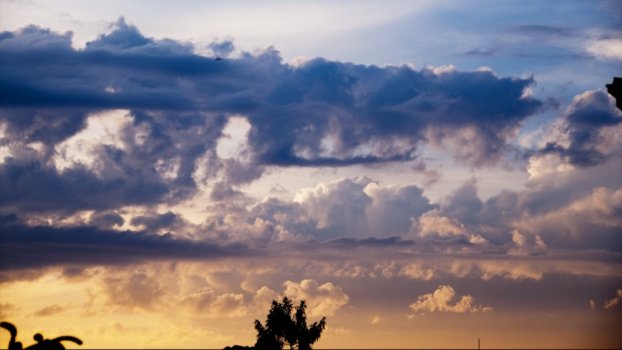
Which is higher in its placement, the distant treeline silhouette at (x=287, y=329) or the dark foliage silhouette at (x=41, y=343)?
the distant treeline silhouette at (x=287, y=329)

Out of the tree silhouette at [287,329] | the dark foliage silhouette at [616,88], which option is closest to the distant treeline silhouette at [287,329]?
the tree silhouette at [287,329]

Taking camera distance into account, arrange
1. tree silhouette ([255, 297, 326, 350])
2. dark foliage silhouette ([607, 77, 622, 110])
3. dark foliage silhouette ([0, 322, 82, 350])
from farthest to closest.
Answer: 1. tree silhouette ([255, 297, 326, 350])
2. dark foliage silhouette ([607, 77, 622, 110])
3. dark foliage silhouette ([0, 322, 82, 350])

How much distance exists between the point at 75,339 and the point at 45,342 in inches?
56.4

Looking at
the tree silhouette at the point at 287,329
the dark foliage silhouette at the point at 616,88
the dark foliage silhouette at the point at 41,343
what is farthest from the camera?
the tree silhouette at the point at 287,329

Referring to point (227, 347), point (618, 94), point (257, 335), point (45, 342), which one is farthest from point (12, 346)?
point (257, 335)

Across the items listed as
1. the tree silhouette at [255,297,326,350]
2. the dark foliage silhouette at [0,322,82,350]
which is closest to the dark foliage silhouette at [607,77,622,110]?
the dark foliage silhouette at [0,322,82,350]

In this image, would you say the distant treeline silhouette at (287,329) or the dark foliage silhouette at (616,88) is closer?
the dark foliage silhouette at (616,88)

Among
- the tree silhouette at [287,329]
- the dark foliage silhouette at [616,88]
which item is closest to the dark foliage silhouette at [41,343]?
the dark foliage silhouette at [616,88]

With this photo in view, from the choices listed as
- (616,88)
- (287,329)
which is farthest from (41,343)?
(287,329)

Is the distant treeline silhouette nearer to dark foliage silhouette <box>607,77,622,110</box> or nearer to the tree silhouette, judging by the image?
the tree silhouette

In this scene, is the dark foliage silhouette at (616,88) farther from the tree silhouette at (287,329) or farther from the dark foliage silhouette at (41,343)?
the tree silhouette at (287,329)

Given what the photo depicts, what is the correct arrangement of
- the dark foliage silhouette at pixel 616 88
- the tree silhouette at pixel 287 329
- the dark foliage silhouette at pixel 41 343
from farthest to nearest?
the tree silhouette at pixel 287 329 < the dark foliage silhouette at pixel 616 88 < the dark foliage silhouette at pixel 41 343

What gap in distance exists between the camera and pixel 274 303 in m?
132

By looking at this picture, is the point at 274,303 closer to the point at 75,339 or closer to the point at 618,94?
the point at 618,94
